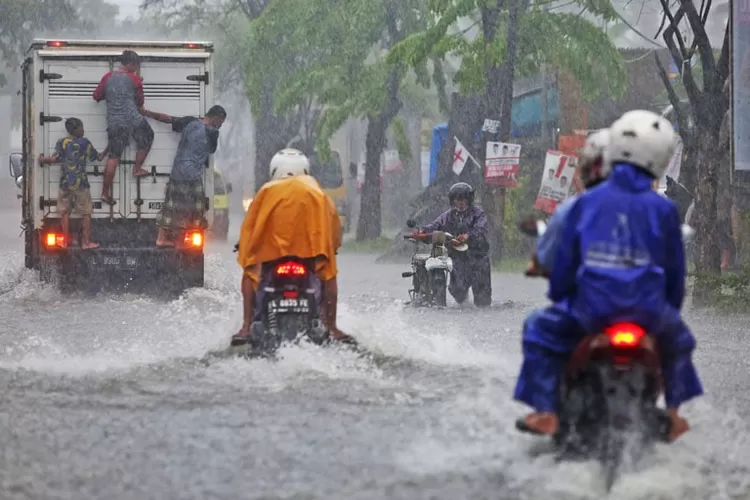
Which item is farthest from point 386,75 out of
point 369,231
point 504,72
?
point 504,72

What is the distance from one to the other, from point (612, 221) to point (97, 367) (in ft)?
18.8

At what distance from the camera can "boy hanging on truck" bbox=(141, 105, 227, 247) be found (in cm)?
1816

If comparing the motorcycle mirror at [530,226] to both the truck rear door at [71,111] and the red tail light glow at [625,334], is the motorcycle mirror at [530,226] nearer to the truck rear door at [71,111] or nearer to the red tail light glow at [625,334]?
the red tail light glow at [625,334]

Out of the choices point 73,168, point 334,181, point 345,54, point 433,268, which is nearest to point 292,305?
point 433,268

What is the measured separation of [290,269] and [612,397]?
478cm

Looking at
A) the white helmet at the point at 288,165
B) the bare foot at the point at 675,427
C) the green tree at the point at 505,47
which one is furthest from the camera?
Answer: the green tree at the point at 505,47

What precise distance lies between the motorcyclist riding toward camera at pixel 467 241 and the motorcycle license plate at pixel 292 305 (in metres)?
7.10

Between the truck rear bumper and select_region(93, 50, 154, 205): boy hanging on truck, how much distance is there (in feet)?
2.13

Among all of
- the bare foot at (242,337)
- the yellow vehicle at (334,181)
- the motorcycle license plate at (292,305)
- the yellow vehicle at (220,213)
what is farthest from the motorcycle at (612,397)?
the yellow vehicle at (334,181)

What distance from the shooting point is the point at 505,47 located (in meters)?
28.6

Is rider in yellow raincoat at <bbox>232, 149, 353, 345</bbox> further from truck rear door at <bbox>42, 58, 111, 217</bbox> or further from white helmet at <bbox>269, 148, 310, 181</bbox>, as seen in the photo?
truck rear door at <bbox>42, 58, 111, 217</bbox>

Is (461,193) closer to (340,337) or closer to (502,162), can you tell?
(340,337)

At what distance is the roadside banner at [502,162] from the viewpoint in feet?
91.2

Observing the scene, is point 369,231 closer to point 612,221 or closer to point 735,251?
point 735,251
